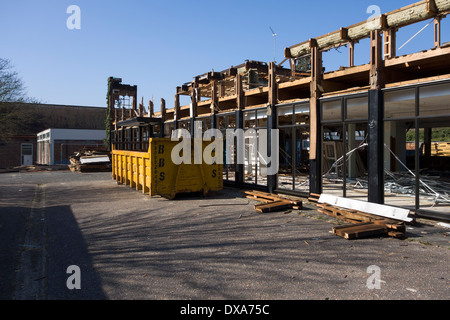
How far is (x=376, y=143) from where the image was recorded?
9.43 meters

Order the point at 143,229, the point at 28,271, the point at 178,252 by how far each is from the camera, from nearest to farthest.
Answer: the point at 28,271, the point at 178,252, the point at 143,229

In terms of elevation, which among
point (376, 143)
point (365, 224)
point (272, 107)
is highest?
point (272, 107)

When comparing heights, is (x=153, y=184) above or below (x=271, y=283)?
above

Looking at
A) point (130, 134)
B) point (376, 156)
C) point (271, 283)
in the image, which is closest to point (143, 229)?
point (271, 283)

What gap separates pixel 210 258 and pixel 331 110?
7.76 metres

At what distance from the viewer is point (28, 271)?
529 centimetres

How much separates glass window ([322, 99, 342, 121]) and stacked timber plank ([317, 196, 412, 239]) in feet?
11.1

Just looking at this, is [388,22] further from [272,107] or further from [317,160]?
[272,107]

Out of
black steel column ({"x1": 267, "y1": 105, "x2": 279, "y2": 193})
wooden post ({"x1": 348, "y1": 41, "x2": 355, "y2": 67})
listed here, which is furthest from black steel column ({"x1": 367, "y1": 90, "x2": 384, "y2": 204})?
black steel column ({"x1": 267, "y1": 105, "x2": 279, "y2": 193})

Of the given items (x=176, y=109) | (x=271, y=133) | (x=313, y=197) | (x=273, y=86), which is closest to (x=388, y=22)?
(x=273, y=86)

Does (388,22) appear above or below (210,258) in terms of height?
above
